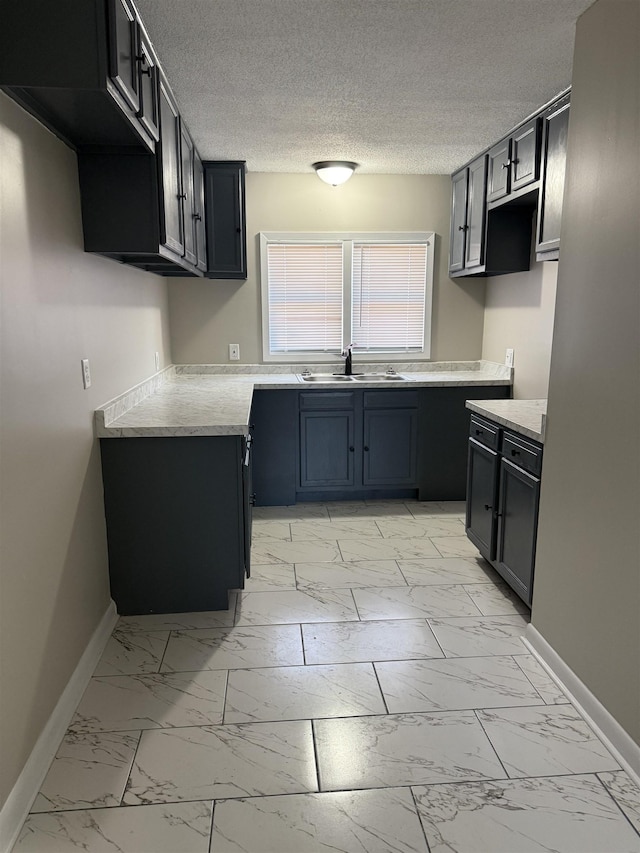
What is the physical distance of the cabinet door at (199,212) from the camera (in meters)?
3.60

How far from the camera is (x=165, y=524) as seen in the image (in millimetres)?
2664

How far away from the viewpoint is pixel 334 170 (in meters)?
3.99

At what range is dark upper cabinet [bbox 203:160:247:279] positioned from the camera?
4027 millimetres

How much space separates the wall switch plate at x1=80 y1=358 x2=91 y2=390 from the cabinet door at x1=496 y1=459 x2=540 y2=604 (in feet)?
6.17

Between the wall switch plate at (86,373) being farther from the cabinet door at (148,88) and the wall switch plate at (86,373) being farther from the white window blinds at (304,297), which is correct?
the white window blinds at (304,297)

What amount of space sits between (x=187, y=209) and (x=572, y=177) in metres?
1.98

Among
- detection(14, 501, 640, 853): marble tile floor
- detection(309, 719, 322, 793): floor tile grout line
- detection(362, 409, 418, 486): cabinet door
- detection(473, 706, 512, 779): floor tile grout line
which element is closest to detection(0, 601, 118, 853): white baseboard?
detection(14, 501, 640, 853): marble tile floor

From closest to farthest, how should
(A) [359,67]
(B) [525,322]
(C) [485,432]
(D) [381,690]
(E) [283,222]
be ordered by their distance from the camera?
(D) [381,690], (A) [359,67], (C) [485,432], (B) [525,322], (E) [283,222]

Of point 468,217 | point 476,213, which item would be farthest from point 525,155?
point 468,217

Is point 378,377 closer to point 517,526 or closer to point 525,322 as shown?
point 525,322

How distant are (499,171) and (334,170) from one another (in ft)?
3.60

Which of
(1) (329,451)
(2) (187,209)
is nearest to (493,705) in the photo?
(1) (329,451)

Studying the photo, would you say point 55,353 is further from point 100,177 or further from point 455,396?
point 455,396

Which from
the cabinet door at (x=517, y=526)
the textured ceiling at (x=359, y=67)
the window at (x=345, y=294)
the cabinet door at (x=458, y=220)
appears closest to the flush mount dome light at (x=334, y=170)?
the textured ceiling at (x=359, y=67)
